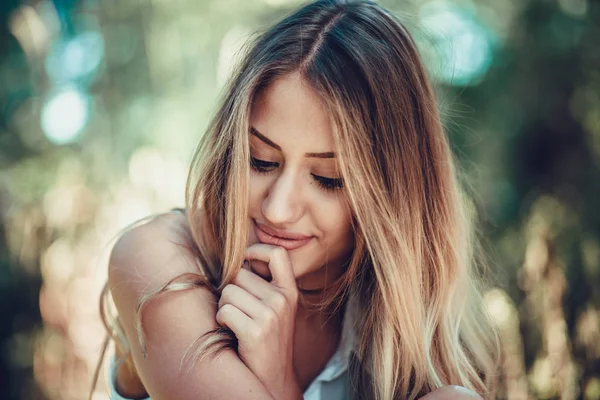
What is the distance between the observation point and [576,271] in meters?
2.87

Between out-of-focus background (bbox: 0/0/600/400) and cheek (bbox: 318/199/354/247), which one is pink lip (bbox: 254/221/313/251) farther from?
out-of-focus background (bbox: 0/0/600/400)

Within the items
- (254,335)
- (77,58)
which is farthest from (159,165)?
(254,335)

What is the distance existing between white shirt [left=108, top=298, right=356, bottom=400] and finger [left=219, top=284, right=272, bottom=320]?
1.54 ft

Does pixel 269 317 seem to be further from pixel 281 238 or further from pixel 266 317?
pixel 281 238

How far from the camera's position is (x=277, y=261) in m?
1.60

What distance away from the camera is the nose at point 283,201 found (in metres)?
1.49

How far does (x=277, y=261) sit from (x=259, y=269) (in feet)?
0.27

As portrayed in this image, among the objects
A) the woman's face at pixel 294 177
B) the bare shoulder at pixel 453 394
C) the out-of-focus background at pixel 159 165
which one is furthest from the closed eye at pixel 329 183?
the out-of-focus background at pixel 159 165

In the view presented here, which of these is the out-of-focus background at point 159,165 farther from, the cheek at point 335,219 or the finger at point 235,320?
the finger at point 235,320

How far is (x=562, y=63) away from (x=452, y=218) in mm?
2532

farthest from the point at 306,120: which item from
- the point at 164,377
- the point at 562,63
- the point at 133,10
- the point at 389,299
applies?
the point at 133,10

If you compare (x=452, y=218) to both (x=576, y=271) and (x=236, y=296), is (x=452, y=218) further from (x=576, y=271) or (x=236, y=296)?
(x=576, y=271)

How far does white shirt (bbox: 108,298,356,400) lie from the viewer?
6.15 feet

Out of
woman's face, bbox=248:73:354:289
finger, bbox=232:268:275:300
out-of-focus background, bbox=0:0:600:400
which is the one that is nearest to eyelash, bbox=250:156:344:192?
woman's face, bbox=248:73:354:289
